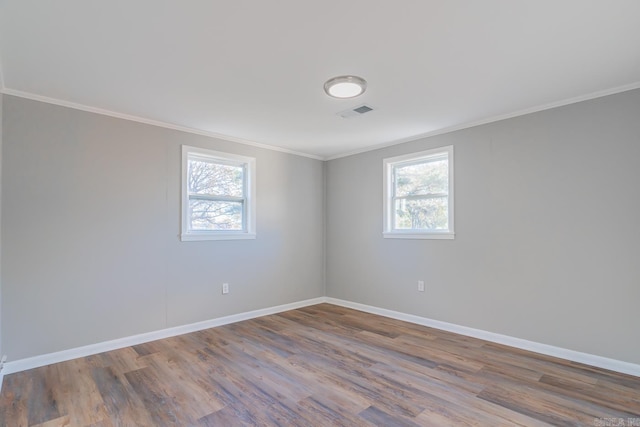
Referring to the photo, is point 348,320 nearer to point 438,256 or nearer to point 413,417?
point 438,256

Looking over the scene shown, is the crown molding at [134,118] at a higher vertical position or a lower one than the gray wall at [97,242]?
higher

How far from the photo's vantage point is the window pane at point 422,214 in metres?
4.07

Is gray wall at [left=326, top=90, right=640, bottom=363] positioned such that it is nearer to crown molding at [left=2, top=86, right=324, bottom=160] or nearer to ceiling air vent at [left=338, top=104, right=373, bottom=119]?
ceiling air vent at [left=338, top=104, right=373, bottom=119]

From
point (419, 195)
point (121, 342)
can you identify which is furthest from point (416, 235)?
point (121, 342)

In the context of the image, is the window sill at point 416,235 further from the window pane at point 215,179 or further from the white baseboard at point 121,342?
the window pane at point 215,179

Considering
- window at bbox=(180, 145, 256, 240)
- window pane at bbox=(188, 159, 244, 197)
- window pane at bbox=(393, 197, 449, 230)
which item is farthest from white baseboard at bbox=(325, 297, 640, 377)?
window pane at bbox=(188, 159, 244, 197)

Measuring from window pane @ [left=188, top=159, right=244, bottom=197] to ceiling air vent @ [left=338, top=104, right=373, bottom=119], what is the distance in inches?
68.6

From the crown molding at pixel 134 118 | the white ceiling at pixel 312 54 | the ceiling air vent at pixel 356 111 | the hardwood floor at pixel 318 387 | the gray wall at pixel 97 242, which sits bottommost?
the hardwood floor at pixel 318 387

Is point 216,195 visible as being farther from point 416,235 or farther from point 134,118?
point 416,235

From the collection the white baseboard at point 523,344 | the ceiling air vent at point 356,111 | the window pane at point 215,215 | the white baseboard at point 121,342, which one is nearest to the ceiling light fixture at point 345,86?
the ceiling air vent at point 356,111

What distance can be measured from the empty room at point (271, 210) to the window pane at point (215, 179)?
3cm

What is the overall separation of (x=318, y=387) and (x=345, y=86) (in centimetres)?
234

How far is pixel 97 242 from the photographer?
3250mm

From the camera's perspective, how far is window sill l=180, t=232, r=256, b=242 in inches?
153
